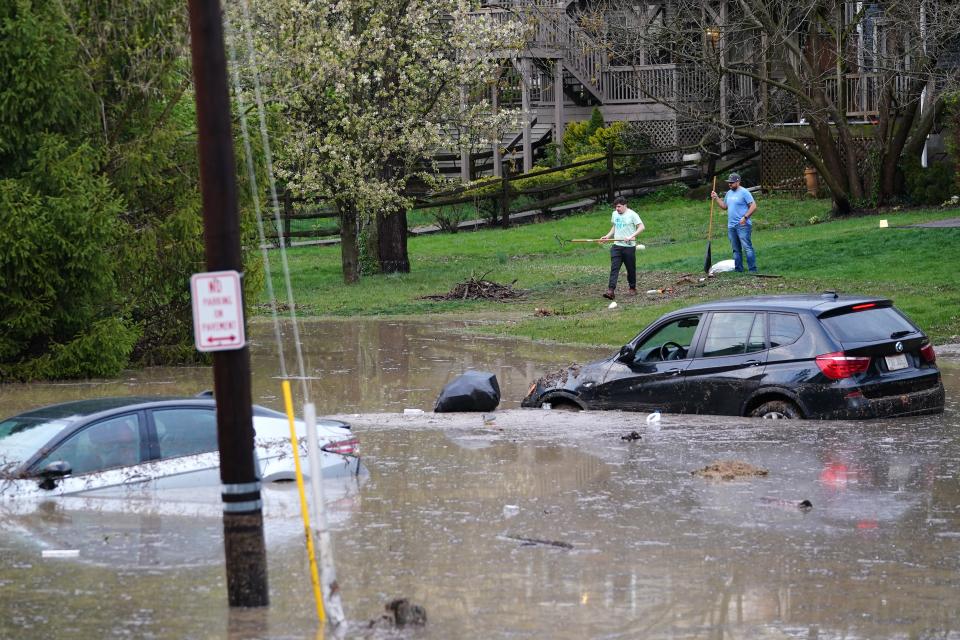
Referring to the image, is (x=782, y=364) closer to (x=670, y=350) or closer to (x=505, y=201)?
(x=670, y=350)

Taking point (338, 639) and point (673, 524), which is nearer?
point (338, 639)

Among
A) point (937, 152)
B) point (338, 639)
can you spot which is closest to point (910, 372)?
point (338, 639)

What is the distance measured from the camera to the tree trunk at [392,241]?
3078 centimetres

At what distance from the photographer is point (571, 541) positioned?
8.75 m

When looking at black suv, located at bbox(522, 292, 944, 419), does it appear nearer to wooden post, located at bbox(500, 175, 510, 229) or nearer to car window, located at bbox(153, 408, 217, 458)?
car window, located at bbox(153, 408, 217, 458)

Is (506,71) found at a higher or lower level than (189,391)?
higher

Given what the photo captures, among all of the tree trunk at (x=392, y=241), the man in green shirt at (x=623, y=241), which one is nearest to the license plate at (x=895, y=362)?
the man in green shirt at (x=623, y=241)

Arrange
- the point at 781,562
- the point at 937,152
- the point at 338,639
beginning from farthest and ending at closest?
the point at 937,152 < the point at 781,562 < the point at 338,639

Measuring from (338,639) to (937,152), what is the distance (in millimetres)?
32349

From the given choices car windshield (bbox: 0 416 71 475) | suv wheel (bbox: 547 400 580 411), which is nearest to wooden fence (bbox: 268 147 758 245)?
suv wheel (bbox: 547 400 580 411)

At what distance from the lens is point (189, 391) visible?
1697cm

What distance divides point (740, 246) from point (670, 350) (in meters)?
11.7

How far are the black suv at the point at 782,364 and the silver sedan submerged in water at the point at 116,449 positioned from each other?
4733 mm

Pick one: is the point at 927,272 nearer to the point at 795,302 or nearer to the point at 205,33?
the point at 795,302
